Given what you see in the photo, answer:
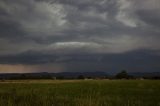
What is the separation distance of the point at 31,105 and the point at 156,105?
505 inches

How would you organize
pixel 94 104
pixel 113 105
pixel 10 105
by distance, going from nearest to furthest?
pixel 10 105 → pixel 94 104 → pixel 113 105

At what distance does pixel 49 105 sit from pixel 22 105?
1465mm

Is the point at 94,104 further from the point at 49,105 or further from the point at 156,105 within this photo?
the point at 156,105

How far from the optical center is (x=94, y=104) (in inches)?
594

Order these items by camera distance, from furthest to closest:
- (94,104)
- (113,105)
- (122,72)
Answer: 1. (122,72)
2. (113,105)
3. (94,104)

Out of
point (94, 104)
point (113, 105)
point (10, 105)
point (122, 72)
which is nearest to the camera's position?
point (10, 105)

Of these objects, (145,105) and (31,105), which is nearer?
(31,105)

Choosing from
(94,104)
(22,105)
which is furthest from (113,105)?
(22,105)

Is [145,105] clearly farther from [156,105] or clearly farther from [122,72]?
[122,72]

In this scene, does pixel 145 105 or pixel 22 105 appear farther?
pixel 145 105

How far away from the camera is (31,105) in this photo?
15.4 m

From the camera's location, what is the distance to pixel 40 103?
15.9m

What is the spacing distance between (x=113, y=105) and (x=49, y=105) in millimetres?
9545

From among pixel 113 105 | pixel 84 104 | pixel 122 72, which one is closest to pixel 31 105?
pixel 84 104
